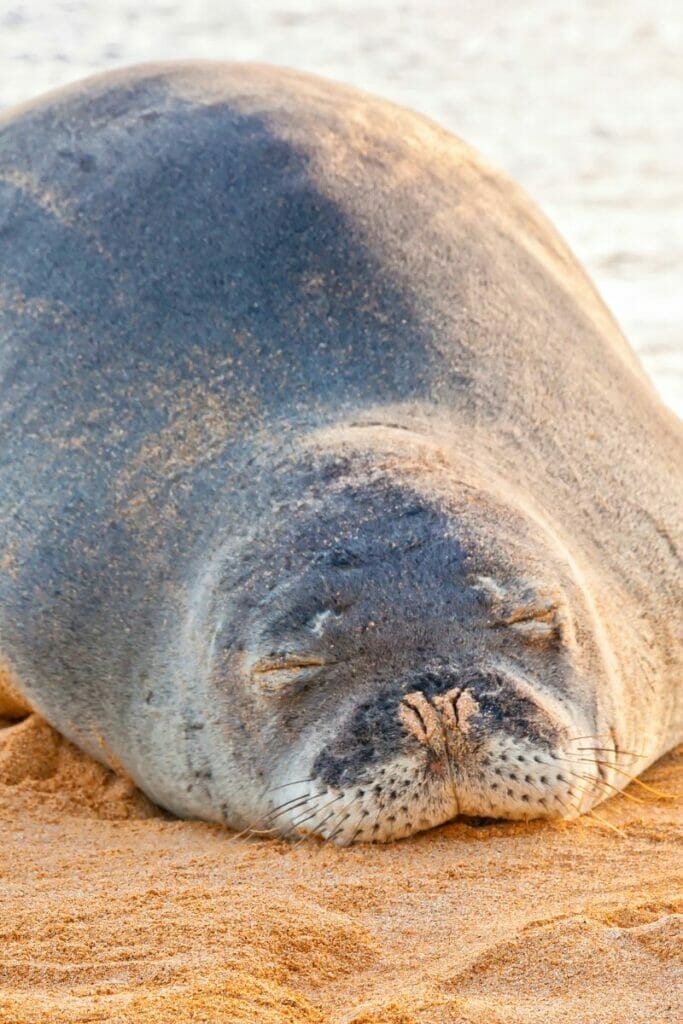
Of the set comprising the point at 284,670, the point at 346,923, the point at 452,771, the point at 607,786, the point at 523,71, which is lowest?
the point at 346,923

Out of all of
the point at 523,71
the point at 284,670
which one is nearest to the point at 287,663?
the point at 284,670

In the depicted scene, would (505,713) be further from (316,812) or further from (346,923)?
(346,923)

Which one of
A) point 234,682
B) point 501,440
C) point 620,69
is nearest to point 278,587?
point 234,682

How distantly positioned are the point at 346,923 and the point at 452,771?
668mm

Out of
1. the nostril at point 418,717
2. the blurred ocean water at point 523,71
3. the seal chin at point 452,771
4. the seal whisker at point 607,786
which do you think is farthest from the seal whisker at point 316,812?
the blurred ocean water at point 523,71

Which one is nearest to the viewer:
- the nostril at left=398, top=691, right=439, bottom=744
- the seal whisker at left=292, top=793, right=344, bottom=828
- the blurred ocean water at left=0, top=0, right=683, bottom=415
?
the nostril at left=398, top=691, right=439, bottom=744

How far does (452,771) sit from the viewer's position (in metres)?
3.99

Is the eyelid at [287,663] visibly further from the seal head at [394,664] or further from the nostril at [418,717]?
the nostril at [418,717]

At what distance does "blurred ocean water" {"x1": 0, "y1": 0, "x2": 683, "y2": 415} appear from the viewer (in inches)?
416

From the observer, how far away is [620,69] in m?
15.2

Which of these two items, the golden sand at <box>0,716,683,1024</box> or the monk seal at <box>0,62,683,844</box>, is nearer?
the golden sand at <box>0,716,683,1024</box>

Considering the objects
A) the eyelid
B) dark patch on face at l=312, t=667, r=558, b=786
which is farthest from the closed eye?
dark patch on face at l=312, t=667, r=558, b=786

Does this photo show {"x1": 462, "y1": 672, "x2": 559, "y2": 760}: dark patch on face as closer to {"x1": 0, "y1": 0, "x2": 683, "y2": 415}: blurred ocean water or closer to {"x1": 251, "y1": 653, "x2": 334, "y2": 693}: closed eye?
{"x1": 251, "y1": 653, "x2": 334, "y2": 693}: closed eye

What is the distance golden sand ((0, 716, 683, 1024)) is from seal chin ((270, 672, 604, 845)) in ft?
0.22
